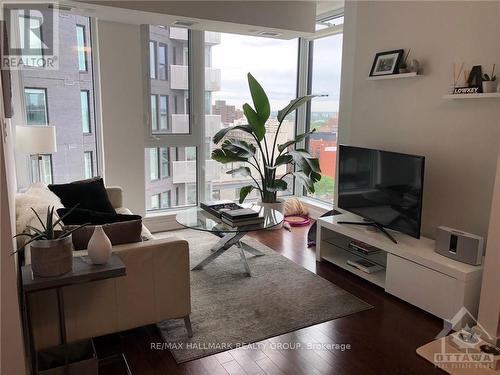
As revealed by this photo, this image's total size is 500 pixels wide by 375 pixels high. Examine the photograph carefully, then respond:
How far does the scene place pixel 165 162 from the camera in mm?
4828

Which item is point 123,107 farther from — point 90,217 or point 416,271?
point 416,271

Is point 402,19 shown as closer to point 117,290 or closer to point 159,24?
point 159,24

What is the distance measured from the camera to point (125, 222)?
2258 millimetres

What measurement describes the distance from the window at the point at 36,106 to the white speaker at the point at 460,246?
3.86 m

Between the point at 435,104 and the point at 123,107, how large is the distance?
122 inches

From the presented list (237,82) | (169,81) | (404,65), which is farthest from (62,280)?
(237,82)

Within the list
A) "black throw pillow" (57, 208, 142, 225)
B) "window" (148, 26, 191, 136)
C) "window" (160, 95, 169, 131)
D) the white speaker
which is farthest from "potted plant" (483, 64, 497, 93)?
"window" (160, 95, 169, 131)

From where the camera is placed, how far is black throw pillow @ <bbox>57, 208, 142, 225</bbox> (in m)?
2.36

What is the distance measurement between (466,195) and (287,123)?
10.2ft

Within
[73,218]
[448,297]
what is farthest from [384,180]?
[73,218]

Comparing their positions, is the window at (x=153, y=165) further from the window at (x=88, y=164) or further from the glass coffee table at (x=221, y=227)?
the glass coffee table at (x=221, y=227)

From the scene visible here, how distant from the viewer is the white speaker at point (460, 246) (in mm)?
2605

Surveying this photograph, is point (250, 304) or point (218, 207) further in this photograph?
point (218, 207)

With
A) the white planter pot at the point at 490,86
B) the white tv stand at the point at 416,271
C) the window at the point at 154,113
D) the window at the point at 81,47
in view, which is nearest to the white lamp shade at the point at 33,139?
the window at the point at 81,47
